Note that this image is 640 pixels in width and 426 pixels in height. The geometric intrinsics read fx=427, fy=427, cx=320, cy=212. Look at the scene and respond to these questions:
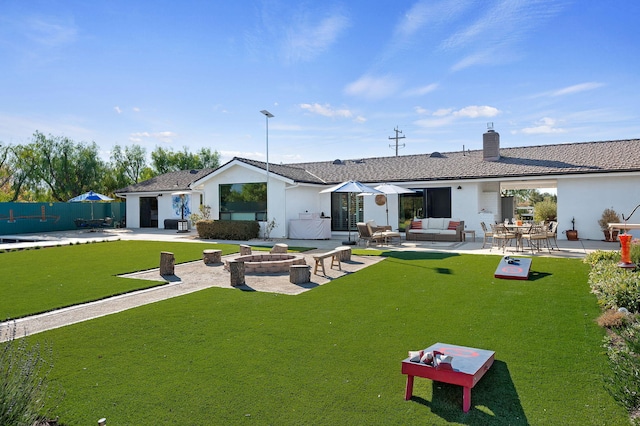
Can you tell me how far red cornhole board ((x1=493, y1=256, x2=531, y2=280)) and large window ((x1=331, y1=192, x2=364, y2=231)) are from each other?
1230 centimetres

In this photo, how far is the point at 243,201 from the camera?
75.7 ft

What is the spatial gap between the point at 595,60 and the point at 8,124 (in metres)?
41.2

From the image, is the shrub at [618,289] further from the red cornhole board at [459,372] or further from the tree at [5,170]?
the tree at [5,170]

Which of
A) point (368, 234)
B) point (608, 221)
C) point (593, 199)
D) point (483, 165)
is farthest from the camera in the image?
point (483, 165)

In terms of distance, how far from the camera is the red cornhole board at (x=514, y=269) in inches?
385

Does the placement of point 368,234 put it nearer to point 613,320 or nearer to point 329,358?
point 613,320

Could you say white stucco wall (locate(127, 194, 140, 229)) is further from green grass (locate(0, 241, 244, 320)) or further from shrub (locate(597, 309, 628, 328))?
shrub (locate(597, 309, 628, 328))

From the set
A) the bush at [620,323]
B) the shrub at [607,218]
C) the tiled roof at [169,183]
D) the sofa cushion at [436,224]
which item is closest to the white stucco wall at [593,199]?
the shrub at [607,218]

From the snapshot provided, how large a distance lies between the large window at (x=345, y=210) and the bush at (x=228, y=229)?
4299 mm

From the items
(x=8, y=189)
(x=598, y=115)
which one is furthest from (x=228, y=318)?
(x=8, y=189)

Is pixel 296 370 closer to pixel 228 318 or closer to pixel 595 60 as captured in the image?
pixel 228 318

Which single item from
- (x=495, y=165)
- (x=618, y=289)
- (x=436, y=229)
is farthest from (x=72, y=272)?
(x=495, y=165)

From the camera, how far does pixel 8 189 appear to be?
39.2m

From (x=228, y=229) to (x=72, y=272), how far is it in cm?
1012
